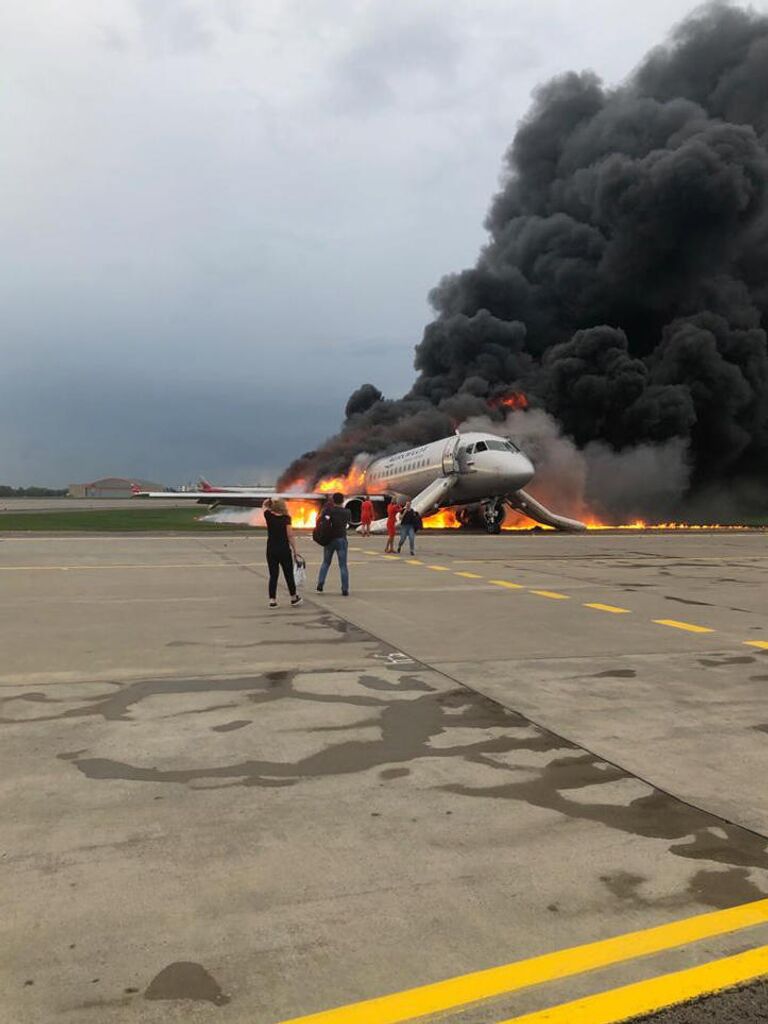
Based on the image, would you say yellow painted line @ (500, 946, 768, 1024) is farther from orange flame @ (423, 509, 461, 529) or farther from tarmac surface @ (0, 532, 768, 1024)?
orange flame @ (423, 509, 461, 529)

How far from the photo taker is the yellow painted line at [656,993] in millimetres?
2223

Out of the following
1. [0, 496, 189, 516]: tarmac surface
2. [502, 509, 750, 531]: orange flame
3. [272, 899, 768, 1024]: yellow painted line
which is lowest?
[272, 899, 768, 1024]: yellow painted line

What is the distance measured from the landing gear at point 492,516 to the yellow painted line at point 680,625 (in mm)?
23041

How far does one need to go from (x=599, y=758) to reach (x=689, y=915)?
1.59 metres

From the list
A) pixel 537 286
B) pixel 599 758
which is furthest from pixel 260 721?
pixel 537 286

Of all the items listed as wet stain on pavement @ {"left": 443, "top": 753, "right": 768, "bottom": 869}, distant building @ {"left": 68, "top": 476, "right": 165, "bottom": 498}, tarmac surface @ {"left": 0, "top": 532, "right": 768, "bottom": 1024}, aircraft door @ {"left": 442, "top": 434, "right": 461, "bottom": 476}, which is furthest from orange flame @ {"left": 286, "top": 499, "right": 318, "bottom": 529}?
distant building @ {"left": 68, "top": 476, "right": 165, "bottom": 498}

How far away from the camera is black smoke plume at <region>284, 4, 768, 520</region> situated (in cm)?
4438

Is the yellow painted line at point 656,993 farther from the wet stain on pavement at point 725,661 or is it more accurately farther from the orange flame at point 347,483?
the orange flame at point 347,483

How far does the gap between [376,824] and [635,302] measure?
56096mm

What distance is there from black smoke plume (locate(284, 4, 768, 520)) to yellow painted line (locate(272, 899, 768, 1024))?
39.6 m

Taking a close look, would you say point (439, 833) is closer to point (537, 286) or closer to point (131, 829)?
point (131, 829)

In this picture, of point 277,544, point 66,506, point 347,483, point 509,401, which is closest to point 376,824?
point 277,544

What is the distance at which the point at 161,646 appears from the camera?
291 inches

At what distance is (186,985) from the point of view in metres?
2.34
